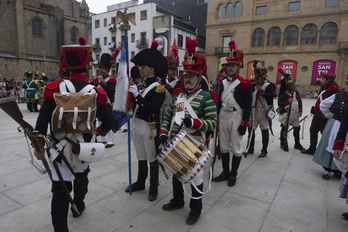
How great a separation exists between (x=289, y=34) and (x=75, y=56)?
3566cm

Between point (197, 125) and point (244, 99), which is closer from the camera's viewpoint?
point (197, 125)

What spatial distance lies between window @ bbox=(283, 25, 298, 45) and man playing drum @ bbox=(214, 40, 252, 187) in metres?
33.0

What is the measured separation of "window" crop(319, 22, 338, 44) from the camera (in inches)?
1157

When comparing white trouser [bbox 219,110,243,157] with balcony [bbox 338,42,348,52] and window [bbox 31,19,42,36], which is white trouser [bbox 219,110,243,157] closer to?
balcony [bbox 338,42,348,52]

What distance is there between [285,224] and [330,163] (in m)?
2.10

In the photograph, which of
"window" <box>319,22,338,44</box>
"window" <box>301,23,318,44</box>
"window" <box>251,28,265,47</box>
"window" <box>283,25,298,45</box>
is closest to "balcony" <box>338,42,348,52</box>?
"window" <box>319,22,338,44</box>

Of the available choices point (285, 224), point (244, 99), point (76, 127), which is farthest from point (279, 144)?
point (76, 127)

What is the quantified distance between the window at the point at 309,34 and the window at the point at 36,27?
1584 inches

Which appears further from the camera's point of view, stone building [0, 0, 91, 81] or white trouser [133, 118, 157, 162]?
stone building [0, 0, 91, 81]

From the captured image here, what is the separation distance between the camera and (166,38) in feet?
113

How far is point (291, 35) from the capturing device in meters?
31.7

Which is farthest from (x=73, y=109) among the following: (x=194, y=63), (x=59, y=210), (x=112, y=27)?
(x=112, y=27)

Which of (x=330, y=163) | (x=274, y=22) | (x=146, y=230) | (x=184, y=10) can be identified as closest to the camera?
(x=146, y=230)

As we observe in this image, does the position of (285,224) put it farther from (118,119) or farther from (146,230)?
(118,119)
